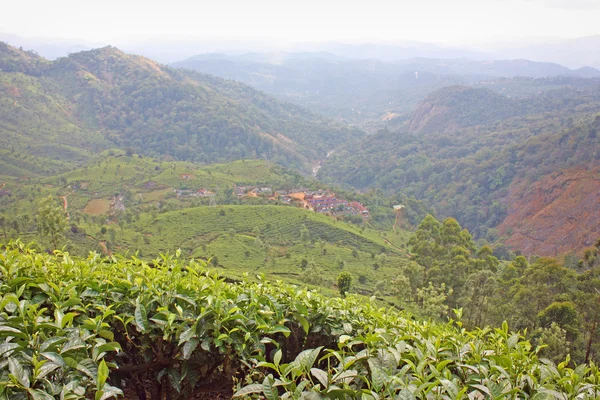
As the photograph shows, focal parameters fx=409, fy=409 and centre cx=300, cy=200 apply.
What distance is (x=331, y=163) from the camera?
95562 mm

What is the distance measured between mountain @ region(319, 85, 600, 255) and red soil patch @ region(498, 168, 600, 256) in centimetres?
13

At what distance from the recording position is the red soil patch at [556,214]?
146ft

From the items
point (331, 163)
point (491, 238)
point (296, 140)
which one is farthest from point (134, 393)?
point (296, 140)

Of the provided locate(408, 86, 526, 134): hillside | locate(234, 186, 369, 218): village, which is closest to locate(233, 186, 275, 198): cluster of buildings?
locate(234, 186, 369, 218): village

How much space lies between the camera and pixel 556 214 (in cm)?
4934

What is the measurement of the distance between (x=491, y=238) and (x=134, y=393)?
58.4 meters

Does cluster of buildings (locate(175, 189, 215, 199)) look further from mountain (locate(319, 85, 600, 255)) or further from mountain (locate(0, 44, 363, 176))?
mountain (locate(319, 85, 600, 255))

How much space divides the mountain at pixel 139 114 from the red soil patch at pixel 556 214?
4836 cm

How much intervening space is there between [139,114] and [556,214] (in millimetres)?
90363

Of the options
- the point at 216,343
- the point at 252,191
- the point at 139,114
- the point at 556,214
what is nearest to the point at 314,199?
the point at 252,191

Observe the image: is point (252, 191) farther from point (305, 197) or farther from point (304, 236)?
point (304, 236)

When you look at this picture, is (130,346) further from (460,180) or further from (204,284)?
(460,180)

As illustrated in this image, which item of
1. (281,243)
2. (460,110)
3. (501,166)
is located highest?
(460,110)

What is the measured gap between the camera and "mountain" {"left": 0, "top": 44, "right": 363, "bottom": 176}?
82.4 meters
